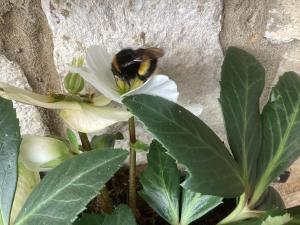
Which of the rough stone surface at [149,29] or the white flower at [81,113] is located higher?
the rough stone surface at [149,29]

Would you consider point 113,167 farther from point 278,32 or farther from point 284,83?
point 278,32

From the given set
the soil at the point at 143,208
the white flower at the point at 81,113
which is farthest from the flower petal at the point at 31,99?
the soil at the point at 143,208

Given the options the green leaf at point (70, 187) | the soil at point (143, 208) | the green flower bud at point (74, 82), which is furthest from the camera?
the soil at point (143, 208)

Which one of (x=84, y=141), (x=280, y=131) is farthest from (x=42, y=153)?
(x=280, y=131)

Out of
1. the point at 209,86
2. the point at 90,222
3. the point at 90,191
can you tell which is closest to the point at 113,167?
the point at 90,191

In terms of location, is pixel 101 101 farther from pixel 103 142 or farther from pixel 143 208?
pixel 143 208

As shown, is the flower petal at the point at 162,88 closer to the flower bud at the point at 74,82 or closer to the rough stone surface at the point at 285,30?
the flower bud at the point at 74,82
